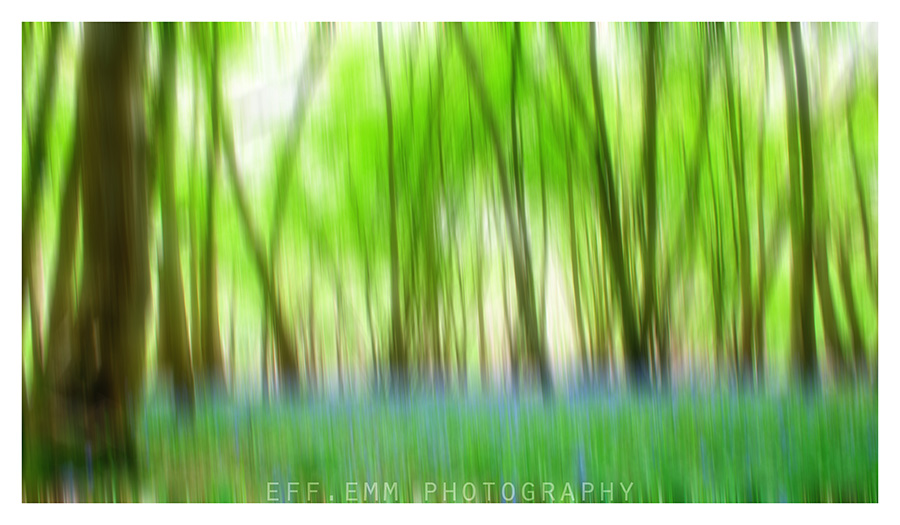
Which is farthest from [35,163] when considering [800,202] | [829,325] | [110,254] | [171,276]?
[829,325]

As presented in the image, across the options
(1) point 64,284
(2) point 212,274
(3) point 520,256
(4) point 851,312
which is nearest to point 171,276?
(2) point 212,274

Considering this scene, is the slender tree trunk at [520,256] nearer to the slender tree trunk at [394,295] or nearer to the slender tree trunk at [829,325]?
the slender tree trunk at [394,295]

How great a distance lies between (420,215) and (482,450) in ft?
2.18

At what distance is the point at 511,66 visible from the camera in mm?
1740

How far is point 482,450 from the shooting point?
5.71 ft

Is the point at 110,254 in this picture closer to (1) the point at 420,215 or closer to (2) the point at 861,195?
(1) the point at 420,215

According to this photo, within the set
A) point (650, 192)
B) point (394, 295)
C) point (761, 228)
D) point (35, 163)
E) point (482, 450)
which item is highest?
point (35, 163)

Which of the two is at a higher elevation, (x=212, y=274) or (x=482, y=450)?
(x=212, y=274)

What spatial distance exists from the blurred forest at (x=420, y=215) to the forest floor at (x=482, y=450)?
0.20 ft

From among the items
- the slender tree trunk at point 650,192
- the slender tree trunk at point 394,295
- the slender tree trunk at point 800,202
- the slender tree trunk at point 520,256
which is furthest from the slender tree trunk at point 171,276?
the slender tree trunk at point 800,202
